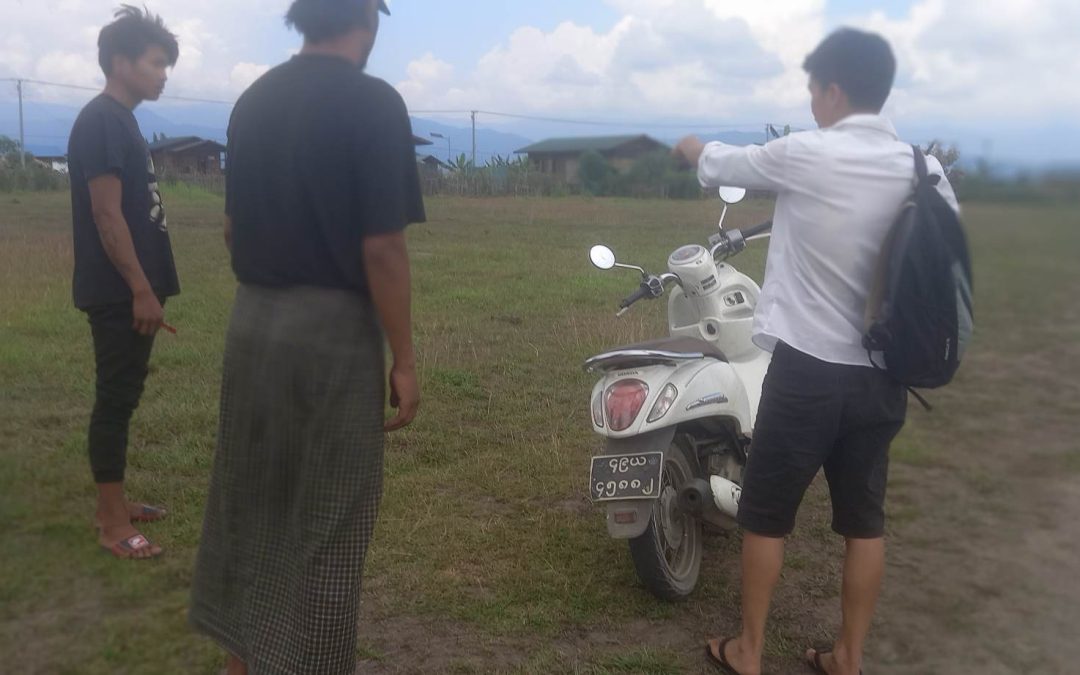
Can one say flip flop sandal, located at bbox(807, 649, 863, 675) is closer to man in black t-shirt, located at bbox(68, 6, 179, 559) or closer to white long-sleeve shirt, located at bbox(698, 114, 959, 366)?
white long-sleeve shirt, located at bbox(698, 114, 959, 366)

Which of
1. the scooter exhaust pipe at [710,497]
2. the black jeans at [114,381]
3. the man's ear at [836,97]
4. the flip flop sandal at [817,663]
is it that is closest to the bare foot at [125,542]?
the black jeans at [114,381]

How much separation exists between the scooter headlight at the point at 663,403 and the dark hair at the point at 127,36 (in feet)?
6.89

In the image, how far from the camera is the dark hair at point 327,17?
2168 millimetres

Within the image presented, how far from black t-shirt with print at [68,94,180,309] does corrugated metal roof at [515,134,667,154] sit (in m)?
1.38

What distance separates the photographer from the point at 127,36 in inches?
131

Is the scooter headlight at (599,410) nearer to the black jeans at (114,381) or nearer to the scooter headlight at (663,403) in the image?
the scooter headlight at (663,403)

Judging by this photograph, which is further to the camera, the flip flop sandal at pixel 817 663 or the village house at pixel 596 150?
the flip flop sandal at pixel 817 663

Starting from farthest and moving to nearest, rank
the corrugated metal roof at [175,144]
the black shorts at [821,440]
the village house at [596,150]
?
the corrugated metal roof at [175,144] < the village house at [596,150] < the black shorts at [821,440]

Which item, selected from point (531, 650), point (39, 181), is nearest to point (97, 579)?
point (531, 650)

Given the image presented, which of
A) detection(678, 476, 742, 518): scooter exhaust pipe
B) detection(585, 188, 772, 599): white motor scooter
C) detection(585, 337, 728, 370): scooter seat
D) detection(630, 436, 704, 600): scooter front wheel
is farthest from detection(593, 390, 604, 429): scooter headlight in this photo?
detection(678, 476, 742, 518): scooter exhaust pipe

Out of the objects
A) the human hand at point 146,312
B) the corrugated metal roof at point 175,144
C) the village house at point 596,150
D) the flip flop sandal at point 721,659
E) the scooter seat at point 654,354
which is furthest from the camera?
the corrugated metal roof at point 175,144

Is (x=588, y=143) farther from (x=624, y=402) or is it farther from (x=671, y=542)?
(x=671, y=542)

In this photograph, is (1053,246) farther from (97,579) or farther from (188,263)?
(188,263)

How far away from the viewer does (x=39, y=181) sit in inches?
963
